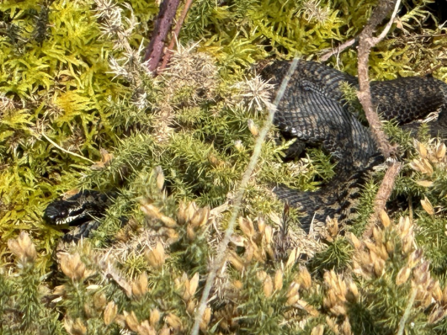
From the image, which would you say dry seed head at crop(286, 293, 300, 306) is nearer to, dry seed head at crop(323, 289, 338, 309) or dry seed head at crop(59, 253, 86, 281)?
dry seed head at crop(323, 289, 338, 309)

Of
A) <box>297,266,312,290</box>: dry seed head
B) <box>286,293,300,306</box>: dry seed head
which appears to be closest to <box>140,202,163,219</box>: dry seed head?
<box>286,293,300,306</box>: dry seed head

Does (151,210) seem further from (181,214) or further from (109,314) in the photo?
(109,314)

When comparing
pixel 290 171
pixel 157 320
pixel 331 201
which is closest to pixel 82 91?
pixel 290 171

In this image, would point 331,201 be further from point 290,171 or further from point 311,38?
point 311,38

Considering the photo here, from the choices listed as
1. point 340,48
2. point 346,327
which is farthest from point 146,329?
point 340,48

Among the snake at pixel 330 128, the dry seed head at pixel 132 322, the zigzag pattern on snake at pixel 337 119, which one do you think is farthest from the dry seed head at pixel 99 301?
the zigzag pattern on snake at pixel 337 119

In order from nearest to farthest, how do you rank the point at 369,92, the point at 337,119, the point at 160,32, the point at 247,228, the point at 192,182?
the point at 247,228
the point at 192,182
the point at 369,92
the point at 160,32
the point at 337,119
